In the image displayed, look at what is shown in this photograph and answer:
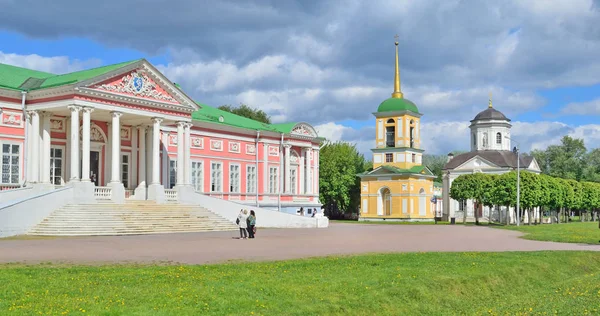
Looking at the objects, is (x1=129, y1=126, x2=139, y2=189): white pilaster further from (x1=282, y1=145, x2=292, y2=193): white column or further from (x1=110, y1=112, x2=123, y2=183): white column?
(x1=282, y1=145, x2=292, y2=193): white column

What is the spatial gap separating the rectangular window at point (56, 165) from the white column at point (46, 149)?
1.26 m

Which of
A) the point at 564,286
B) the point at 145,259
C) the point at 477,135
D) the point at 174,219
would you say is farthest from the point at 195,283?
the point at 477,135

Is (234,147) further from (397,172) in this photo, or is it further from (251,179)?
(397,172)

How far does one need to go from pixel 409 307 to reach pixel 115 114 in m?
27.6

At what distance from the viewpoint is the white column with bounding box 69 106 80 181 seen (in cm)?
3603

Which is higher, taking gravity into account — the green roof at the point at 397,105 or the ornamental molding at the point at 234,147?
the green roof at the point at 397,105

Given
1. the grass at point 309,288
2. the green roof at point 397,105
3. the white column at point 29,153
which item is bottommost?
the grass at point 309,288

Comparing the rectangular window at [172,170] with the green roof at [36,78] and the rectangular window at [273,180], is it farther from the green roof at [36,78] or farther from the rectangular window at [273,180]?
Answer: the green roof at [36,78]

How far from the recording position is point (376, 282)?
15.0m

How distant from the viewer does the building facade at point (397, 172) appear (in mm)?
71500

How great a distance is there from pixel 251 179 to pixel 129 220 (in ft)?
64.7

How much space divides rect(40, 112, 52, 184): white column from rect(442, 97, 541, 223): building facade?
5094cm

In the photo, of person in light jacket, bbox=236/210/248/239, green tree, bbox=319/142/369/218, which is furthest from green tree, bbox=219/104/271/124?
person in light jacket, bbox=236/210/248/239

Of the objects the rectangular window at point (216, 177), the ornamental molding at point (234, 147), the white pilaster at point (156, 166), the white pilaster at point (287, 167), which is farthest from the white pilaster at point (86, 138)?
the white pilaster at point (287, 167)
